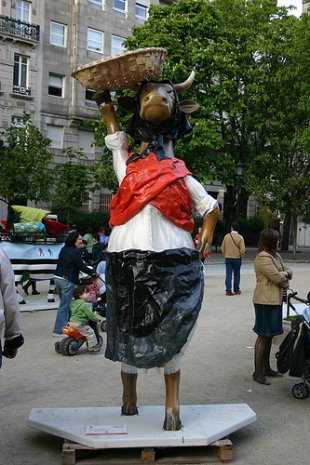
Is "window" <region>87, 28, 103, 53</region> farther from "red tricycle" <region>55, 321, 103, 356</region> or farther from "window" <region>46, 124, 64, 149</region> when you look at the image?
"red tricycle" <region>55, 321, 103, 356</region>

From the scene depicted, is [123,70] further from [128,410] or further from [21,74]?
[21,74]

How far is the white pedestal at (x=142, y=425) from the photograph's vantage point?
12.8 feet

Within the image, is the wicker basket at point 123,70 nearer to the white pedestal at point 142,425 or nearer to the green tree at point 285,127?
the white pedestal at point 142,425

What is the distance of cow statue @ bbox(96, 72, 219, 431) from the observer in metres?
4.06

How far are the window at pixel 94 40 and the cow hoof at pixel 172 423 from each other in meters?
30.7

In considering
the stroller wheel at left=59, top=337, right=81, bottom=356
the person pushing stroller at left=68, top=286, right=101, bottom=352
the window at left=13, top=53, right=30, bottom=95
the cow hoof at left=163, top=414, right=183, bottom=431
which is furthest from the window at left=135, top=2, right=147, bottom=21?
the cow hoof at left=163, top=414, right=183, bottom=431

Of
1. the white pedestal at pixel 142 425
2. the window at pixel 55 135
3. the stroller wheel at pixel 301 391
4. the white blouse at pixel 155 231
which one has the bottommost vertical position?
the stroller wheel at pixel 301 391

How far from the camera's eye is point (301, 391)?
563 cm

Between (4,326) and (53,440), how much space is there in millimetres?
1581

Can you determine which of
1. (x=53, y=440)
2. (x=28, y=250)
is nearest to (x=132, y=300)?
(x=53, y=440)

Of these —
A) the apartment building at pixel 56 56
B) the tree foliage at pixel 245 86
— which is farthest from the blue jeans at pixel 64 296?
the apartment building at pixel 56 56

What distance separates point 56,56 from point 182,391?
28643mm

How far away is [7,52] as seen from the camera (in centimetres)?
2919

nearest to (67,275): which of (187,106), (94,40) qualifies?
(187,106)
